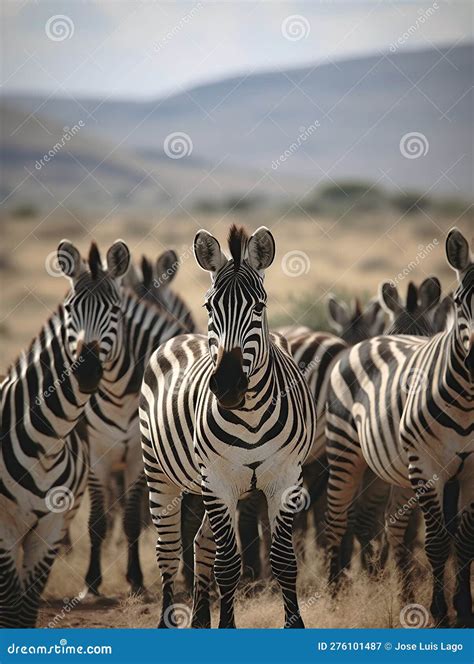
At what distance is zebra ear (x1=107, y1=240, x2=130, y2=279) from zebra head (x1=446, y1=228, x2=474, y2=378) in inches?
84.6

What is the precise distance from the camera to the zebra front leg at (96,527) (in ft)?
26.0

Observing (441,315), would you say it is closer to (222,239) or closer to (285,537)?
(285,537)

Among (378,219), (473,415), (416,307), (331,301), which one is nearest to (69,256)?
(473,415)

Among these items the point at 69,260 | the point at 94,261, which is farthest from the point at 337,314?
the point at 69,260

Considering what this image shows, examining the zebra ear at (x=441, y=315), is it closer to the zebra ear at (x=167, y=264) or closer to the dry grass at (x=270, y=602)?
the dry grass at (x=270, y=602)

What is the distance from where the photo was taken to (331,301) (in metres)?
10.1

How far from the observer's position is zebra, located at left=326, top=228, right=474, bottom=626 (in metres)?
5.95

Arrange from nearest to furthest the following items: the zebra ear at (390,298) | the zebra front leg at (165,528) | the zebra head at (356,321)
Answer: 1. the zebra front leg at (165,528)
2. the zebra ear at (390,298)
3. the zebra head at (356,321)

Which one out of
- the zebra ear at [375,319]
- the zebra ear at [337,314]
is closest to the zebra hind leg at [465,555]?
the zebra ear at [375,319]

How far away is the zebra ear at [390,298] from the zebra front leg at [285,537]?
332 centimetres

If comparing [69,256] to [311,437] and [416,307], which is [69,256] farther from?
A: [416,307]

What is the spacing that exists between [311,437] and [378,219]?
30211 millimetres

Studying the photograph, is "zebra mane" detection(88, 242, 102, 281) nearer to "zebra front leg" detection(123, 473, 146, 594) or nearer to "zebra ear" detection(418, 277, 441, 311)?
"zebra front leg" detection(123, 473, 146, 594)

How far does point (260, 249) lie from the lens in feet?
18.1
